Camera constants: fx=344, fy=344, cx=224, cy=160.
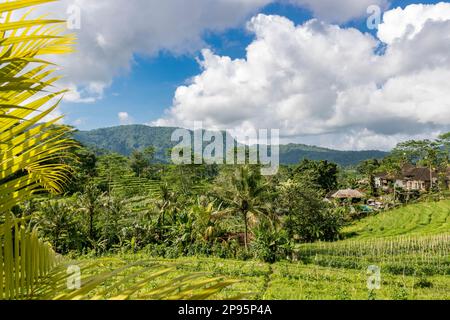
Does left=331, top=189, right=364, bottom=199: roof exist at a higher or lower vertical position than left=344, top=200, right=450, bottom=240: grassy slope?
higher

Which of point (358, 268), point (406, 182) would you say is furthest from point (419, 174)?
point (358, 268)

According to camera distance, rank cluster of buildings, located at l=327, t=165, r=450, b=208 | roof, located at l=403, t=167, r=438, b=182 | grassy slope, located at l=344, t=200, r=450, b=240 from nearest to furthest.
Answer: grassy slope, located at l=344, t=200, r=450, b=240 < cluster of buildings, located at l=327, t=165, r=450, b=208 < roof, located at l=403, t=167, r=438, b=182

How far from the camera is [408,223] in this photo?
86.7 ft

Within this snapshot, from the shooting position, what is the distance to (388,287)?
11.0 metres

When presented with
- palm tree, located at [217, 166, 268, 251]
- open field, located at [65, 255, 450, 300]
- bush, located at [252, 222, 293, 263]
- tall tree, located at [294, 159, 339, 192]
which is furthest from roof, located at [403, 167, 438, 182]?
bush, located at [252, 222, 293, 263]

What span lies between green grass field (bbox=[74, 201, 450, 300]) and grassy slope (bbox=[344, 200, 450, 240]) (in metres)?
0.07

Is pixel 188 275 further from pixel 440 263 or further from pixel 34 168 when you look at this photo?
pixel 440 263

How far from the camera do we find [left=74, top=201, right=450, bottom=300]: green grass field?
32.7 ft

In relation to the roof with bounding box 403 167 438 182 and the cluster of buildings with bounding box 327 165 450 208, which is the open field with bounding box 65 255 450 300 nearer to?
the cluster of buildings with bounding box 327 165 450 208

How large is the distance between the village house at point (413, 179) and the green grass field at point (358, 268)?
15841 millimetres

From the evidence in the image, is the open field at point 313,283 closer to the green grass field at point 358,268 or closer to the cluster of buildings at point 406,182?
the green grass field at point 358,268

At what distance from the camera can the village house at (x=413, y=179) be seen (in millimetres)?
40781

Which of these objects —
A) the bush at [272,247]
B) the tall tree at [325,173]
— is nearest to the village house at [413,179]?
the tall tree at [325,173]

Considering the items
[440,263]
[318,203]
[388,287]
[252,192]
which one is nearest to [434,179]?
[318,203]
